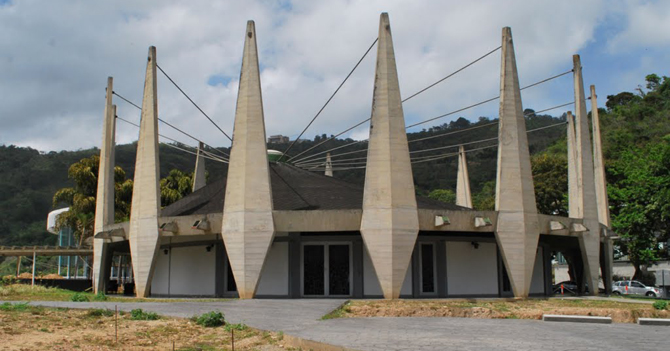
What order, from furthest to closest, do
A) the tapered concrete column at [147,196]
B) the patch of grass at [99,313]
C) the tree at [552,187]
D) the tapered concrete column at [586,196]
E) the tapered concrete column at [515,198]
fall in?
1. the tree at [552,187]
2. the tapered concrete column at [586,196]
3. the tapered concrete column at [147,196]
4. the tapered concrete column at [515,198]
5. the patch of grass at [99,313]

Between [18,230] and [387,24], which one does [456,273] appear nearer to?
[387,24]

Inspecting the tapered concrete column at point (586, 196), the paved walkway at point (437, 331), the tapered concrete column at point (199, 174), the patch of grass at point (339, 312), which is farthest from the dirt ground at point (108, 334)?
the tapered concrete column at point (199, 174)

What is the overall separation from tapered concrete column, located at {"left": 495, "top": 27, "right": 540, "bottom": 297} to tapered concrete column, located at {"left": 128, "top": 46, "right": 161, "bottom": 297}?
48.5 feet

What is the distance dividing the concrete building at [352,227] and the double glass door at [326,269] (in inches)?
1.7

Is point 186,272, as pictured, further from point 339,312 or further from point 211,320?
point 211,320

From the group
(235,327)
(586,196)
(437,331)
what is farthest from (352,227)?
(586,196)

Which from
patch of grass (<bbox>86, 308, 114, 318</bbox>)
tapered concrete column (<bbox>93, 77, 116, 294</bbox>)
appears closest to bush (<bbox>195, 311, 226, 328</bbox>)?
patch of grass (<bbox>86, 308, 114, 318</bbox>)

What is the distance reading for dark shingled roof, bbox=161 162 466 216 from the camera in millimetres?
27906

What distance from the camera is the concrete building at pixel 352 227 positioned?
23.9m

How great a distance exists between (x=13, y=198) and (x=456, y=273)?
11174cm

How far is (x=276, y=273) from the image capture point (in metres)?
26.6

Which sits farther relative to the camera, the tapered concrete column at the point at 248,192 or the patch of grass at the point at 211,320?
the tapered concrete column at the point at 248,192

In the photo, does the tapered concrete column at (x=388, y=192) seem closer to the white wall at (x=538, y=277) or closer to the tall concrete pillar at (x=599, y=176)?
the white wall at (x=538, y=277)

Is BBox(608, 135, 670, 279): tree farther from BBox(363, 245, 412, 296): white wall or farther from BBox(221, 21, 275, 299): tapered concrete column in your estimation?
BBox(221, 21, 275, 299): tapered concrete column
